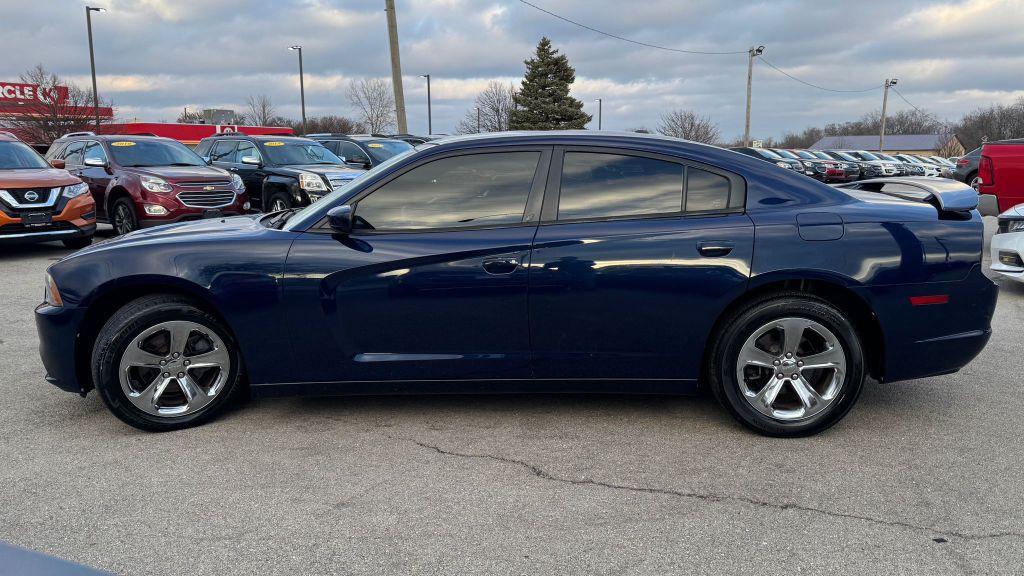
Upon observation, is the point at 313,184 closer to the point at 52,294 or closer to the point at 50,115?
the point at 52,294

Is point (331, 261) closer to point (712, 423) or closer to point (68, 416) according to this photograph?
point (68, 416)

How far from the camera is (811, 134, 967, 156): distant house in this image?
346ft

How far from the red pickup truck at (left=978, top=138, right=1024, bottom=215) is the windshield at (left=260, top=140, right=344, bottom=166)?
10.3 metres

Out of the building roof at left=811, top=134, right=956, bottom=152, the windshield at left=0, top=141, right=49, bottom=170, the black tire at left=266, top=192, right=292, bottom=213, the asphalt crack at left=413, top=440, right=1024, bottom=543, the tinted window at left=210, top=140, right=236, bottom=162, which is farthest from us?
the building roof at left=811, top=134, right=956, bottom=152

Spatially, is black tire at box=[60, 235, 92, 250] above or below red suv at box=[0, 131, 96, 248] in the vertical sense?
below

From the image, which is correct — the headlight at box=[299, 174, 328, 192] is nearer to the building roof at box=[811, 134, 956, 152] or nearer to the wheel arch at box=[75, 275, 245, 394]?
the wheel arch at box=[75, 275, 245, 394]

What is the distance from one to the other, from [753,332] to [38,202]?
9.68 m

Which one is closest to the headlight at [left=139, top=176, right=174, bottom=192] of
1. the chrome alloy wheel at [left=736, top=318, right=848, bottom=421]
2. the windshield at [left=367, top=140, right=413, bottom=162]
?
the windshield at [left=367, top=140, right=413, bottom=162]

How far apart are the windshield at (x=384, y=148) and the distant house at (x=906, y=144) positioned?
319 feet

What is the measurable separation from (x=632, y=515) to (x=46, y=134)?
4175 cm

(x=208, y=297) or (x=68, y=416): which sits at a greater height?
(x=208, y=297)

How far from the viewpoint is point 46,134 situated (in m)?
36.9

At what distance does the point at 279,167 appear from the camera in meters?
13.2

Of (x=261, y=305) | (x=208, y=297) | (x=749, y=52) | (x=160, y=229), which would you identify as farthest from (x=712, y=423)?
(x=749, y=52)
